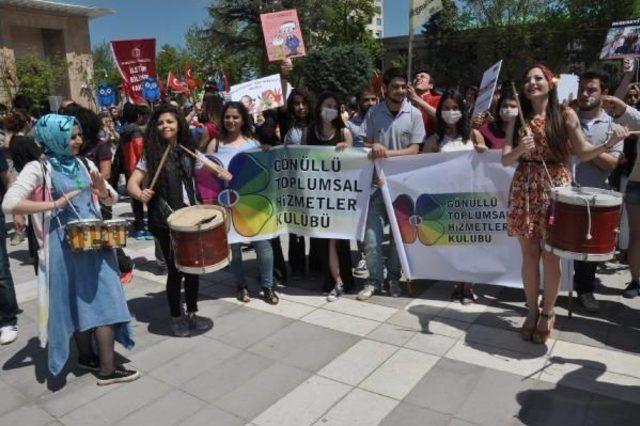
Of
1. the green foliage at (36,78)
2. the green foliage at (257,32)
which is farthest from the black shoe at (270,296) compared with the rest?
the green foliage at (257,32)

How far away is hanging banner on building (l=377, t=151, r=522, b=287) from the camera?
4719 millimetres

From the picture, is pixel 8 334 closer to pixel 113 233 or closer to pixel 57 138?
pixel 113 233

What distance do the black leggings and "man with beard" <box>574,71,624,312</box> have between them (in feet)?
11.1

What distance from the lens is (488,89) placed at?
4.05m

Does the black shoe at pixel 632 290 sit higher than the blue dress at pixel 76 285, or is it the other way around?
the blue dress at pixel 76 285

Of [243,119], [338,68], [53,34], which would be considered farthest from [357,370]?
[53,34]

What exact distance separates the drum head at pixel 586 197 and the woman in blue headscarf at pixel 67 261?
9.89ft

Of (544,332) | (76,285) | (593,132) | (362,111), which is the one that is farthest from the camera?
(362,111)

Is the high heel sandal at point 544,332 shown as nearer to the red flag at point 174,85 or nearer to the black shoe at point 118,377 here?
the black shoe at point 118,377

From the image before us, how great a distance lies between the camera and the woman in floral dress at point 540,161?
3715mm

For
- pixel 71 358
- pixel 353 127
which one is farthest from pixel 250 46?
pixel 71 358

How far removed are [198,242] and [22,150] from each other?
354cm

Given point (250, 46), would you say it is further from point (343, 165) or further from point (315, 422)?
point (315, 422)

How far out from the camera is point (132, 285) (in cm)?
584
